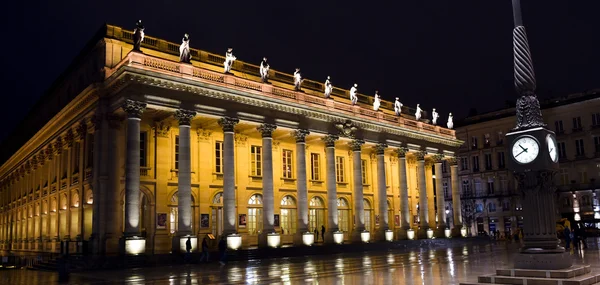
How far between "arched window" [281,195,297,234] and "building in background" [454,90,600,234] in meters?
27.2

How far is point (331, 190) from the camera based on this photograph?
3959 centimetres

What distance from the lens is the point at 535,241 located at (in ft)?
40.1

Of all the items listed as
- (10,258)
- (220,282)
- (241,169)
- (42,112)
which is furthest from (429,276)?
(42,112)

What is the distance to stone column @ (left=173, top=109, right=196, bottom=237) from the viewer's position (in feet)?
98.0

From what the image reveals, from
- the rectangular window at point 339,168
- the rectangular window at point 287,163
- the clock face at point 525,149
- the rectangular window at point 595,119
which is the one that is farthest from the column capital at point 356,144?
the rectangular window at point 595,119

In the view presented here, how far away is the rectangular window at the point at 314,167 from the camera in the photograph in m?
44.5

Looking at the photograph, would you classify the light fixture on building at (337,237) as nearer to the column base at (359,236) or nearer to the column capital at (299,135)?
the column base at (359,236)

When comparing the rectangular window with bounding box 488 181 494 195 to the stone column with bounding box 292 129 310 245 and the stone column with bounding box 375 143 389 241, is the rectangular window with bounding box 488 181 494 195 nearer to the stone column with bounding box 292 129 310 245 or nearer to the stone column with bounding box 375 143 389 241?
the stone column with bounding box 375 143 389 241

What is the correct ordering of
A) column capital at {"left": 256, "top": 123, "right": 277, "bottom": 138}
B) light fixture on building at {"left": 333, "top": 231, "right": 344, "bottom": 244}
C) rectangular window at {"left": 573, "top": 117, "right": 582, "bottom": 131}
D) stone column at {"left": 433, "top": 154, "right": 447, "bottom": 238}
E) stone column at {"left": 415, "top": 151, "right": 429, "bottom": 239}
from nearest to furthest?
column capital at {"left": 256, "top": 123, "right": 277, "bottom": 138}
light fixture on building at {"left": 333, "top": 231, "right": 344, "bottom": 244}
stone column at {"left": 415, "top": 151, "right": 429, "bottom": 239}
stone column at {"left": 433, "top": 154, "right": 447, "bottom": 238}
rectangular window at {"left": 573, "top": 117, "right": 582, "bottom": 131}

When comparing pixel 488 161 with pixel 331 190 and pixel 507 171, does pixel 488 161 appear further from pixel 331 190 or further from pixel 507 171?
pixel 331 190

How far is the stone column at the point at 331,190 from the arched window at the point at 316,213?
14.8 feet

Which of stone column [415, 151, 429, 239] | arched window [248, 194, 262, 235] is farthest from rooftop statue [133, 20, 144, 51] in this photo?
stone column [415, 151, 429, 239]

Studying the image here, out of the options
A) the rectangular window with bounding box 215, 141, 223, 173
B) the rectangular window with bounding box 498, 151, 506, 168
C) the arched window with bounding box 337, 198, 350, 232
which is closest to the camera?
the rectangular window with bounding box 215, 141, 223, 173

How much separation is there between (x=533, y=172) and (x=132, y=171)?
2169 cm
